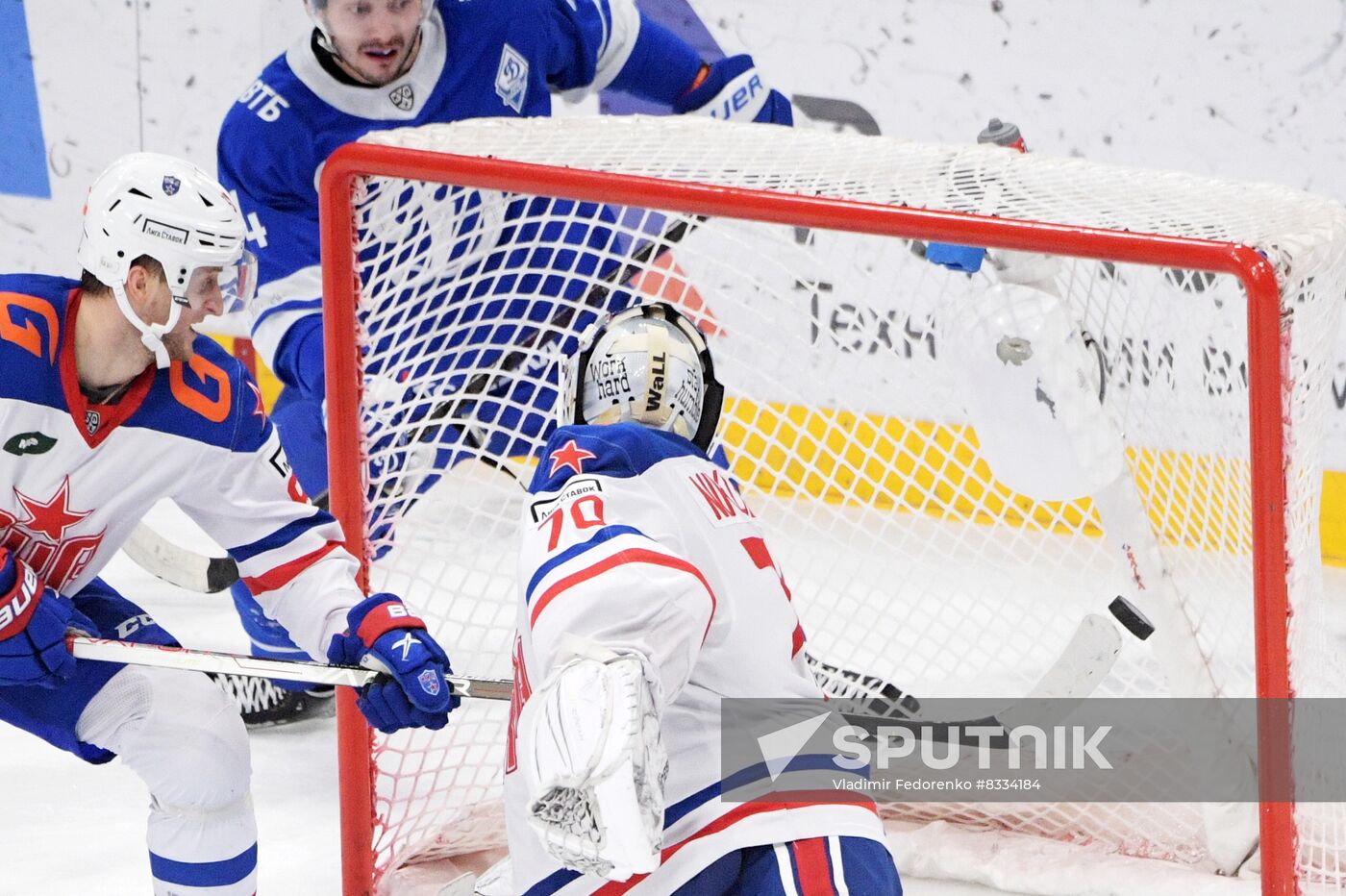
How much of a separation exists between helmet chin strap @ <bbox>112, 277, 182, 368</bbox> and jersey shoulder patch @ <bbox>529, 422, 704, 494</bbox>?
1.69 feet

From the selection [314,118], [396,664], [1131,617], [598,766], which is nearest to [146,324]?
[396,664]

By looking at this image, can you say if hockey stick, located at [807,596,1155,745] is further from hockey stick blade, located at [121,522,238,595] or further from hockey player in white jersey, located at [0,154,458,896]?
hockey stick blade, located at [121,522,238,595]

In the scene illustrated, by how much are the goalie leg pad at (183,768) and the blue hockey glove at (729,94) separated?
5.05ft

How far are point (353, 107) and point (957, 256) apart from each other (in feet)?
3.75

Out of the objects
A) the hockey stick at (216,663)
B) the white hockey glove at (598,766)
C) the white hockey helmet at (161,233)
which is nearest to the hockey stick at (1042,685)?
the hockey stick at (216,663)

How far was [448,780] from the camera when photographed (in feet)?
8.68

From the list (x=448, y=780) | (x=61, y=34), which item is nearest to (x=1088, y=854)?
(x=448, y=780)

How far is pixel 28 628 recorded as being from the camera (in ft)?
5.86

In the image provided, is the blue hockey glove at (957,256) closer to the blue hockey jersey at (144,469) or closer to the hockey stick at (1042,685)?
the hockey stick at (1042,685)

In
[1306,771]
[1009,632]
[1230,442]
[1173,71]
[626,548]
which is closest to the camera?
[626,548]

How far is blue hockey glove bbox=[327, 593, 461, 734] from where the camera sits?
6.03 ft

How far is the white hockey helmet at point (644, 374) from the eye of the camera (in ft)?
5.32

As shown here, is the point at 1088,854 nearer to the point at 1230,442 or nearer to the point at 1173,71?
the point at 1230,442

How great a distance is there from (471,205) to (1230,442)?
109 centimetres
